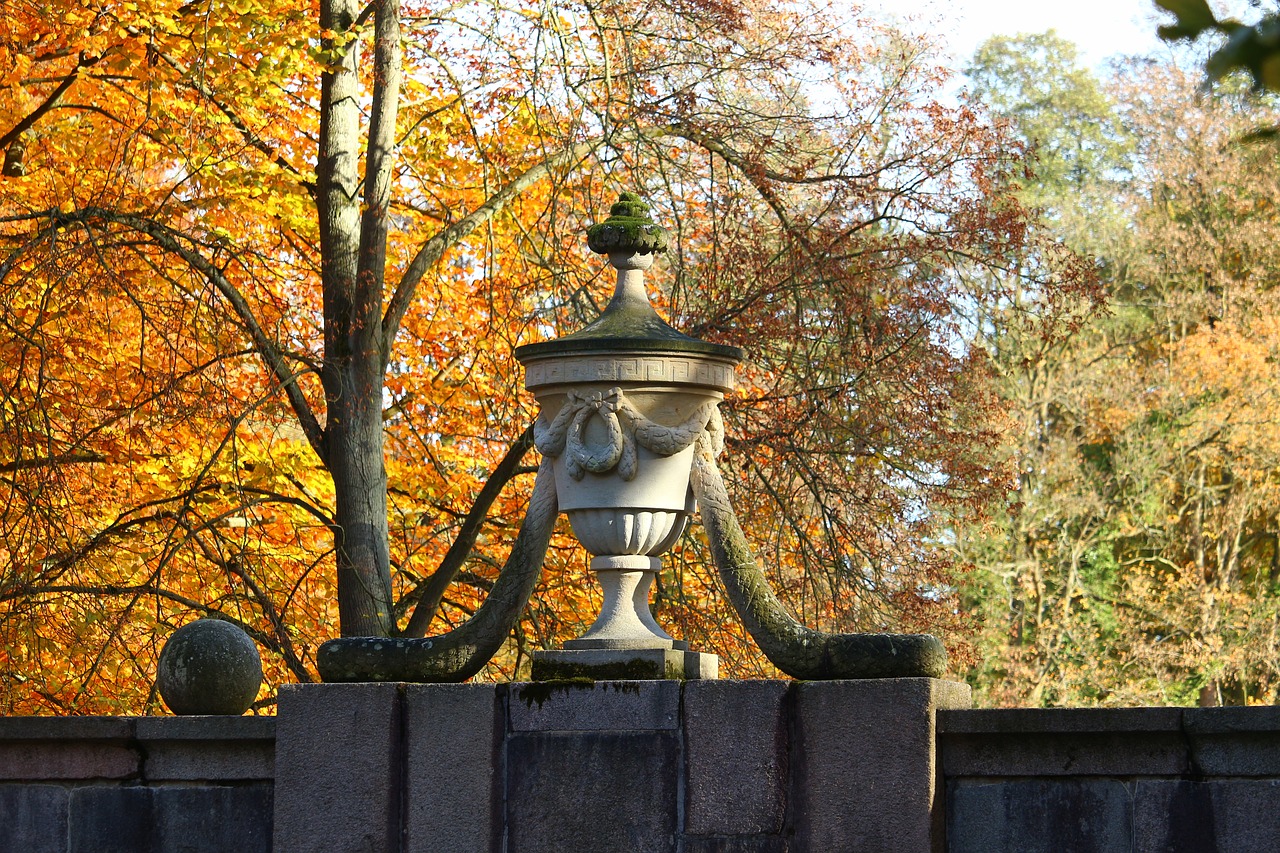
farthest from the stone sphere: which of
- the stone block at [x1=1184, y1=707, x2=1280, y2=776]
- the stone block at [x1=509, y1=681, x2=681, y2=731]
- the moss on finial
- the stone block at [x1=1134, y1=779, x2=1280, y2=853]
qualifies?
the stone block at [x1=1184, y1=707, x2=1280, y2=776]

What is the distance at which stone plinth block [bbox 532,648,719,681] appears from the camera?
5.30 metres

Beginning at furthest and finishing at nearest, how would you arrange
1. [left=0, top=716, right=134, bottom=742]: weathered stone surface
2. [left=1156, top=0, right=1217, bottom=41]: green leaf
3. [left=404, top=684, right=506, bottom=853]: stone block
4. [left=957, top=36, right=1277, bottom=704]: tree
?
[left=957, top=36, right=1277, bottom=704]: tree
[left=0, top=716, right=134, bottom=742]: weathered stone surface
[left=404, top=684, right=506, bottom=853]: stone block
[left=1156, top=0, right=1217, bottom=41]: green leaf

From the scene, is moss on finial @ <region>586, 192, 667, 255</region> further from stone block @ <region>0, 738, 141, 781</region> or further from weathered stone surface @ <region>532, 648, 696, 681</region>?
stone block @ <region>0, 738, 141, 781</region>

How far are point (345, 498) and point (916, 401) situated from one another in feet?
12.1

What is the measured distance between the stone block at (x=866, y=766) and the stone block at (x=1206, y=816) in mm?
617

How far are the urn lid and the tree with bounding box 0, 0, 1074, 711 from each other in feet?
12.2

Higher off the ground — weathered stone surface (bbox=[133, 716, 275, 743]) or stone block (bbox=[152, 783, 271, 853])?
weathered stone surface (bbox=[133, 716, 275, 743])

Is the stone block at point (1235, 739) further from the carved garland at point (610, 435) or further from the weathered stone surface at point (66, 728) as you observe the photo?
the weathered stone surface at point (66, 728)

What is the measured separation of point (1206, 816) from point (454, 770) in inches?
91.9

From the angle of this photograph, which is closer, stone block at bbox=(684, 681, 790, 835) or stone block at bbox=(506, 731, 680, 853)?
stone block at bbox=(684, 681, 790, 835)

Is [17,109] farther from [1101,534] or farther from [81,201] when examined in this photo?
[1101,534]

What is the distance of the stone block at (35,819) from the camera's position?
19.2 feet

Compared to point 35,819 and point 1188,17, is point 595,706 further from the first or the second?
point 1188,17

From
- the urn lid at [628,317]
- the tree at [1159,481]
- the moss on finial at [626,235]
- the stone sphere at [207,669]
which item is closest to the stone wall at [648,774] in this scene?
the stone sphere at [207,669]
